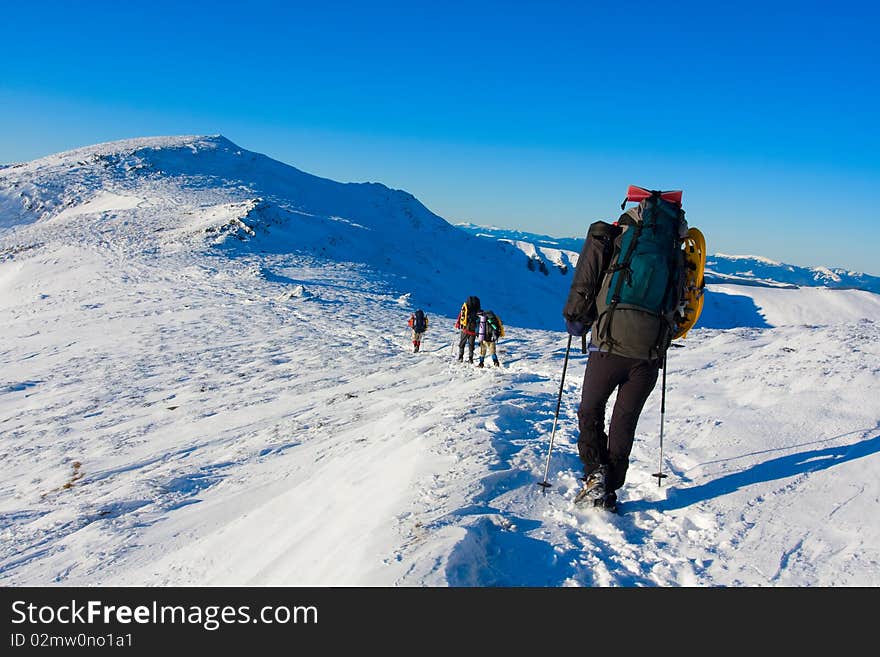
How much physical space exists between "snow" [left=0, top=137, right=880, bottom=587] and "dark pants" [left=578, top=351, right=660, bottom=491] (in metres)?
0.48

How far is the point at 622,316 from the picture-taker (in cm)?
421

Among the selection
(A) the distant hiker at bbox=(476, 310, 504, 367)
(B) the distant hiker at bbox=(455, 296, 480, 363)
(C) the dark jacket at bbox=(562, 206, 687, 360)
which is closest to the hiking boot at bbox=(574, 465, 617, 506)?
(C) the dark jacket at bbox=(562, 206, 687, 360)

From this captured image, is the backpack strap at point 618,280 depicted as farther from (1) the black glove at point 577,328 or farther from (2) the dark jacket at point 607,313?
(1) the black glove at point 577,328

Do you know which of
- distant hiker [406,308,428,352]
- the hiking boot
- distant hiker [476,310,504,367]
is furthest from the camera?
distant hiker [406,308,428,352]

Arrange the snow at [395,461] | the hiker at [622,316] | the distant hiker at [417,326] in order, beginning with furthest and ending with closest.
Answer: the distant hiker at [417,326] → the hiker at [622,316] → the snow at [395,461]

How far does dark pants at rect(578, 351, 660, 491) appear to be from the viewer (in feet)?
14.2

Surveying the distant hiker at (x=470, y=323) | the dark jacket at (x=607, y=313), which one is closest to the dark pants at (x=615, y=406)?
the dark jacket at (x=607, y=313)

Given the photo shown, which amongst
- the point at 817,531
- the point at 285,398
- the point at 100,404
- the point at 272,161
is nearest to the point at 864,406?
the point at 817,531

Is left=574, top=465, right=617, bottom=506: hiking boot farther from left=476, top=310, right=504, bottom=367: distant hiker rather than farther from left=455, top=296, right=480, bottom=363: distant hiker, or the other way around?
left=455, top=296, right=480, bottom=363: distant hiker

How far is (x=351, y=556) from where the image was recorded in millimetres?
3857

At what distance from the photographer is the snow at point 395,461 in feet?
12.9

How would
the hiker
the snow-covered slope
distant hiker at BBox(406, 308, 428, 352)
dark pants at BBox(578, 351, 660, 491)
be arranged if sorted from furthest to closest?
the snow-covered slope < distant hiker at BBox(406, 308, 428, 352) < dark pants at BBox(578, 351, 660, 491) < the hiker
